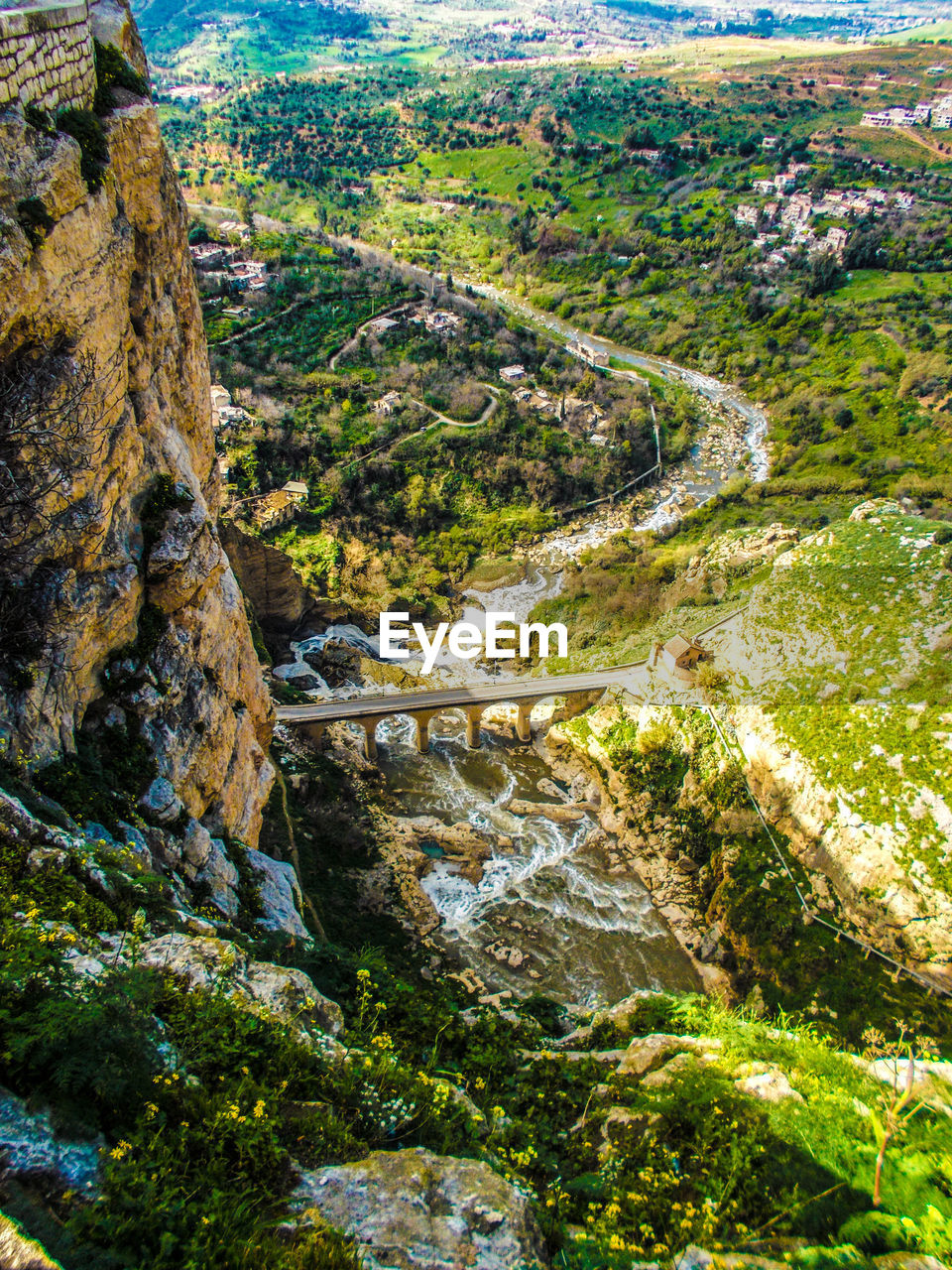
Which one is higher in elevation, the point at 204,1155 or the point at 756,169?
the point at 756,169

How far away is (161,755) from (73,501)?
5349mm

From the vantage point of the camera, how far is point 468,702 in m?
31.8

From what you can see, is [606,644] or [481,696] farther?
[606,644]

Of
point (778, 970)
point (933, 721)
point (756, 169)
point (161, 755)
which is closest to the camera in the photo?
point (161, 755)

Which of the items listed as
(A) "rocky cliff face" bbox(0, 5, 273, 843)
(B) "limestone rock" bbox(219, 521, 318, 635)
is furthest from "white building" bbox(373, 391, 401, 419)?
(A) "rocky cliff face" bbox(0, 5, 273, 843)

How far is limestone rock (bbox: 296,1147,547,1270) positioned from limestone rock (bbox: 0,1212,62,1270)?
8.84 feet

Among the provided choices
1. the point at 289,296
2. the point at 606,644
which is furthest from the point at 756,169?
the point at 606,644

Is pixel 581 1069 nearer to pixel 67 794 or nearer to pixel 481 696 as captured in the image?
pixel 67 794

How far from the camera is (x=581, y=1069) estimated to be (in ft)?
34.6

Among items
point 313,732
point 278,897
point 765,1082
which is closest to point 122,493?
point 278,897

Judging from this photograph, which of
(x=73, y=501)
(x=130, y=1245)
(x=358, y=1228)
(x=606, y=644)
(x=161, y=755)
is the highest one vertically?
(x=73, y=501)

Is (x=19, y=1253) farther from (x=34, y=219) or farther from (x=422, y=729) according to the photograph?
(x=422, y=729)

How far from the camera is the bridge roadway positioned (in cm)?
3058

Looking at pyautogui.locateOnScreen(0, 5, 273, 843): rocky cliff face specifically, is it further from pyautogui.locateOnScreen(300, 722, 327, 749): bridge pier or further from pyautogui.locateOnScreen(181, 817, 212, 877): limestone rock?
pyautogui.locateOnScreen(300, 722, 327, 749): bridge pier
